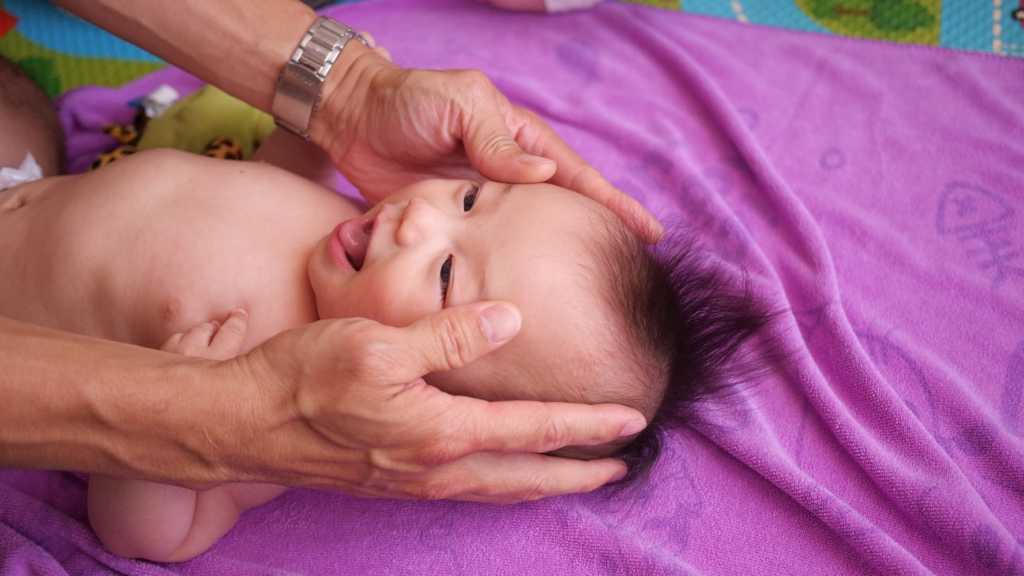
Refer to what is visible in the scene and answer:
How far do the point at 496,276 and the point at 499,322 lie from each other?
15 centimetres

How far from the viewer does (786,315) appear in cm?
167

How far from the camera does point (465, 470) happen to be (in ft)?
4.21

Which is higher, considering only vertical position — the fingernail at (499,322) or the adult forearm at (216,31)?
the adult forearm at (216,31)

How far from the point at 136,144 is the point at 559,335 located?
1.37 metres

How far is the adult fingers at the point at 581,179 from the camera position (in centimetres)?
159

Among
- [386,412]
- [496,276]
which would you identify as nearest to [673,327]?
[496,276]

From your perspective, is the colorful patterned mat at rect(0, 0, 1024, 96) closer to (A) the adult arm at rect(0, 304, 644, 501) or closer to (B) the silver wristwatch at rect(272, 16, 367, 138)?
(B) the silver wristwatch at rect(272, 16, 367, 138)

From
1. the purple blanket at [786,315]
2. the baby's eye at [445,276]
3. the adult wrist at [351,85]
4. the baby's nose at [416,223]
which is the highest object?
the adult wrist at [351,85]

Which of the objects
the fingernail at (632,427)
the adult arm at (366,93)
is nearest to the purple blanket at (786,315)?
the fingernail at (632,427)

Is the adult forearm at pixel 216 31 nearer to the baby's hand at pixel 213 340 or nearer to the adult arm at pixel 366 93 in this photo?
the adult arm at pixel 366 93

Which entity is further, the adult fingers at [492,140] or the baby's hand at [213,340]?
the adult fingers at [492,140]

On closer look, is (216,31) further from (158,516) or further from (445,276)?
(158,516)

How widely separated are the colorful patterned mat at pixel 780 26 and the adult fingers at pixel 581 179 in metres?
0.96

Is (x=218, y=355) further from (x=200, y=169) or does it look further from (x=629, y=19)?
(x=629, y=19)
